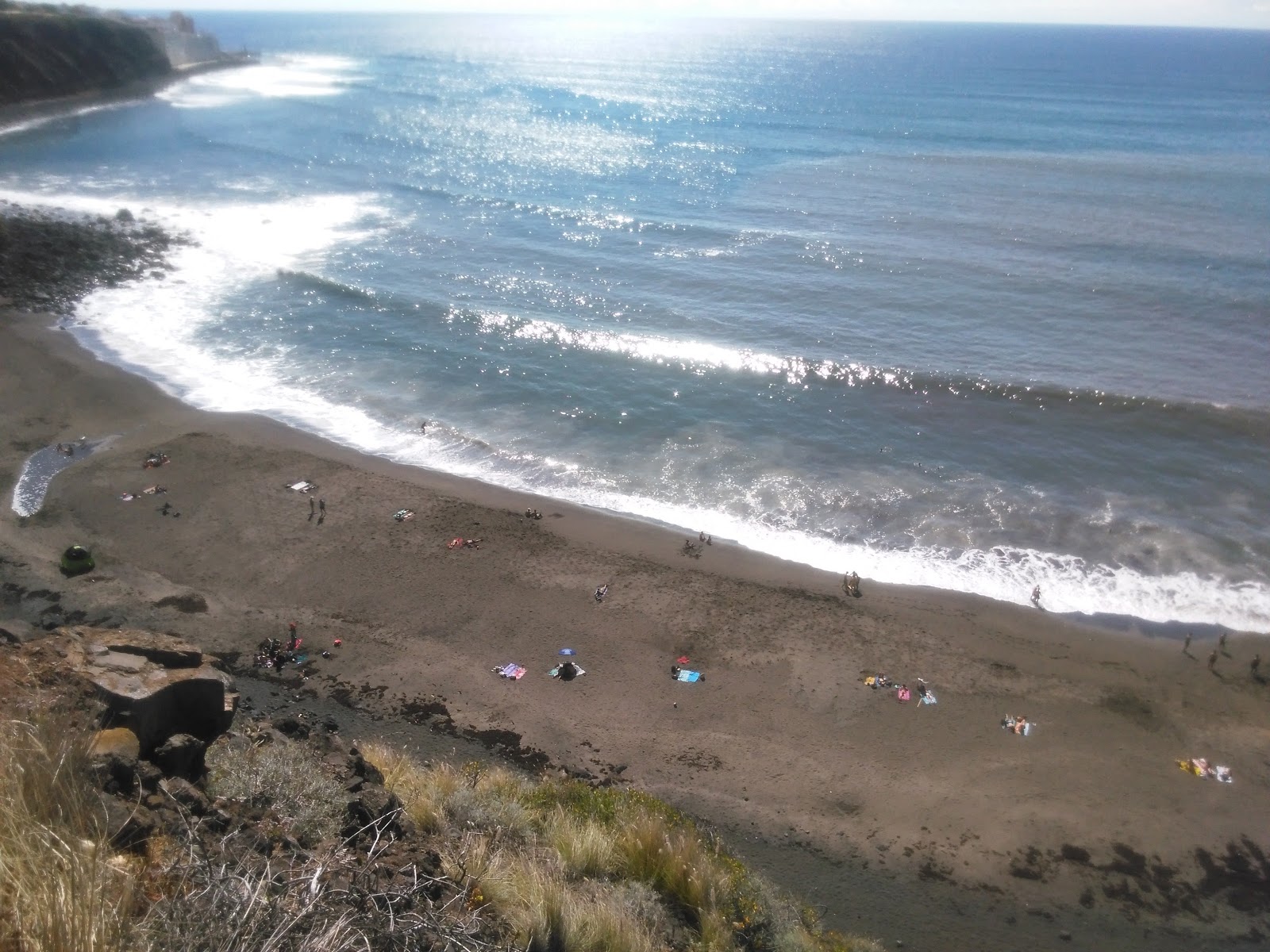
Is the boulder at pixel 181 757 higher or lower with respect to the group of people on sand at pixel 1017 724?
higher

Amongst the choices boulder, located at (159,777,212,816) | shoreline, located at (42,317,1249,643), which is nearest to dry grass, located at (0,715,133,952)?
boulder, located at (159,777,212,816)

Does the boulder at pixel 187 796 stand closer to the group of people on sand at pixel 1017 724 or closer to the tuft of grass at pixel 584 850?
the tuft of grass at pixel 584 850

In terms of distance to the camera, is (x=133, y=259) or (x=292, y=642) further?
(x=133, y=259)

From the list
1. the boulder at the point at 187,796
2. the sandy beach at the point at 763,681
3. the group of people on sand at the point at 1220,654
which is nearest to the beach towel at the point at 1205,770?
the sandy beach at the point at 763,681

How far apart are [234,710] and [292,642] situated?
5555 millimetres

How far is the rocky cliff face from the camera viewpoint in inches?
2697

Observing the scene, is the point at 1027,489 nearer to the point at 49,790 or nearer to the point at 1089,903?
the point at 1089,903

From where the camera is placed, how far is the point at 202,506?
21.2 meters

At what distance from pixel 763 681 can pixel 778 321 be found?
19.9 m

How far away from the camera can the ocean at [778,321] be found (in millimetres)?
22281

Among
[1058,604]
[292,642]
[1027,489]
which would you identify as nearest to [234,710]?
[292,642]

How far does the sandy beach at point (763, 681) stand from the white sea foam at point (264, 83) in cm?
7342

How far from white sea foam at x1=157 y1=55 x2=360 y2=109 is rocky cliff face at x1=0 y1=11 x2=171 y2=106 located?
398 cm

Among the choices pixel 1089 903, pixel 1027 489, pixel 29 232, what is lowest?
pixel 1089 903
